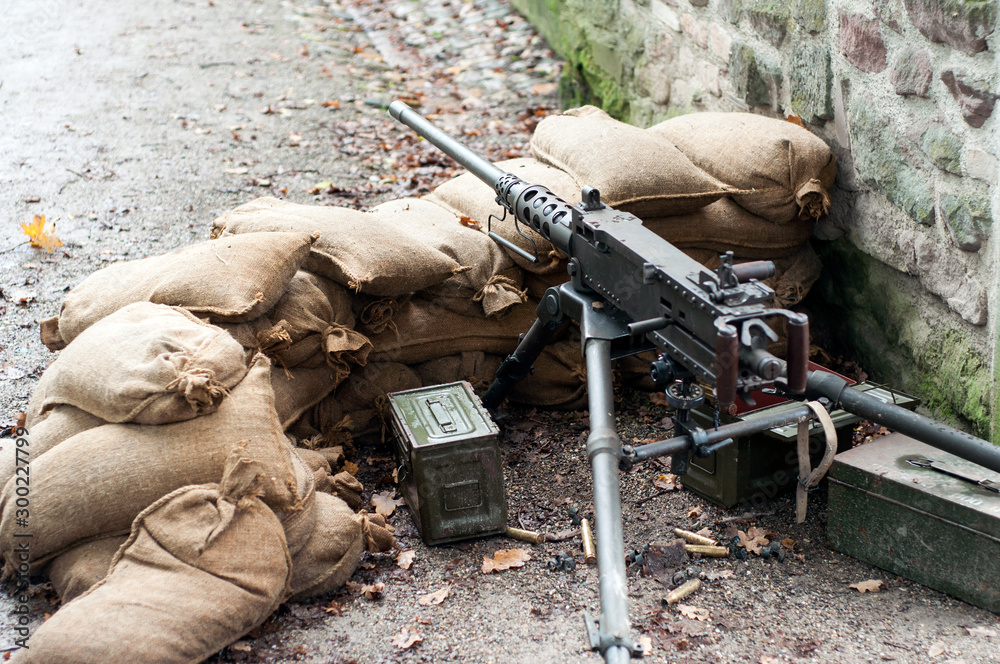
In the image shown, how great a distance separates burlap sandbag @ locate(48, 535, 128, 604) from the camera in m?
2.63

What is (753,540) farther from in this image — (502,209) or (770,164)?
(502,209)

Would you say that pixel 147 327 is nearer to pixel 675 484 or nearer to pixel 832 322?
pixel 675 484

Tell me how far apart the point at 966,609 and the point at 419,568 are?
1700 mm

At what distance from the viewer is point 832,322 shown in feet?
13.7

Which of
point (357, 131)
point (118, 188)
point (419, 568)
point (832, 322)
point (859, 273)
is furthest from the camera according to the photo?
point (357, 131)

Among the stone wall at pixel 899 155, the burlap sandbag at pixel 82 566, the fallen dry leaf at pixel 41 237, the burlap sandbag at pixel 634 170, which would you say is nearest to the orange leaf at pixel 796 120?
the stone wall at pixel 899 155

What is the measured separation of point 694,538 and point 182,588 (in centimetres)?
167

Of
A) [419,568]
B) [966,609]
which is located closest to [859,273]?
[966,609]

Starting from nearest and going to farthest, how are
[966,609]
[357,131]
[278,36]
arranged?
[966,609], [357,131], [278,36]

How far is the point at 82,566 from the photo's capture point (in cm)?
266

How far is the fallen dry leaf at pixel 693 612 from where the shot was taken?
110 inches

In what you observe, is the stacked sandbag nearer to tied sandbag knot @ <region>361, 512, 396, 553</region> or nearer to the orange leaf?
tied sandbag knot @ <region>361, 512, 396, 553</region>

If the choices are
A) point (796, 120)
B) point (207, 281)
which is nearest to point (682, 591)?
point (207, 281)

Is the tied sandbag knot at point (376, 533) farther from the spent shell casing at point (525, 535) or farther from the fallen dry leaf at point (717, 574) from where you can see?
the fallen dry leaf at point (717, 574)
